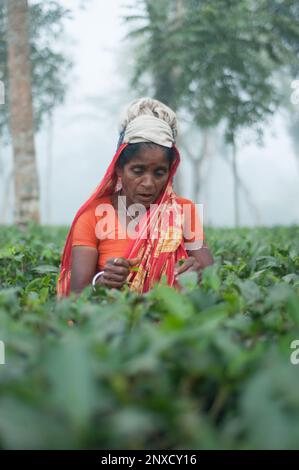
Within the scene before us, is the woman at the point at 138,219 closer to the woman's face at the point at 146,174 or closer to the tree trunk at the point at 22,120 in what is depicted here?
the woman's face at the point at 146,174

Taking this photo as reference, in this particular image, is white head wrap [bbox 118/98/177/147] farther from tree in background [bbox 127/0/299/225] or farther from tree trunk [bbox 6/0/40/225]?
tree in background [bbox 127/0/299/225]

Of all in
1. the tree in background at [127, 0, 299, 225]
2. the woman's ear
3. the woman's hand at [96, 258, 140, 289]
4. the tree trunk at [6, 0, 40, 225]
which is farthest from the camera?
the tree in background at [127, 0, 299, 225]

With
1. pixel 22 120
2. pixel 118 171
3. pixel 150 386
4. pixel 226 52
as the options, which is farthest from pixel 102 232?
pixel 226 52

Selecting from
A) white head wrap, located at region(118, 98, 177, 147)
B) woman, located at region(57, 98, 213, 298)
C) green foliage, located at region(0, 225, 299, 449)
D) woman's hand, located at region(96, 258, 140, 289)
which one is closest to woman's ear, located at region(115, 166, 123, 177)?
woman, located at region(57, 98, 213, 298)

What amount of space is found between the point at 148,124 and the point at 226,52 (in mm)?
7361

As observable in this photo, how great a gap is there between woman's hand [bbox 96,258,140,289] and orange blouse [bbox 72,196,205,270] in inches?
16.5

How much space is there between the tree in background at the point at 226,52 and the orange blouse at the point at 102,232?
22.3ft

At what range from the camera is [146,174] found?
2.34 metres

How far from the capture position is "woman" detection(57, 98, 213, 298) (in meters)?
2.29

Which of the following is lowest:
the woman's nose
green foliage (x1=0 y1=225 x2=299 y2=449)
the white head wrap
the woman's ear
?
green foliage (x1=0 y1=225 x2=299 y2=449)

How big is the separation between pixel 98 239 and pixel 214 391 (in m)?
1.55

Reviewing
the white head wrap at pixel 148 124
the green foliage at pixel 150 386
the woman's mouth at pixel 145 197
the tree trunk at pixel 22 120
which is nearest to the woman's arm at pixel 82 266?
the woman's mouth at pixel 145 197

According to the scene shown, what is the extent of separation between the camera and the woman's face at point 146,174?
2330mm

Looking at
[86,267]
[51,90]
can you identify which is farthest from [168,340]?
[51,90]
